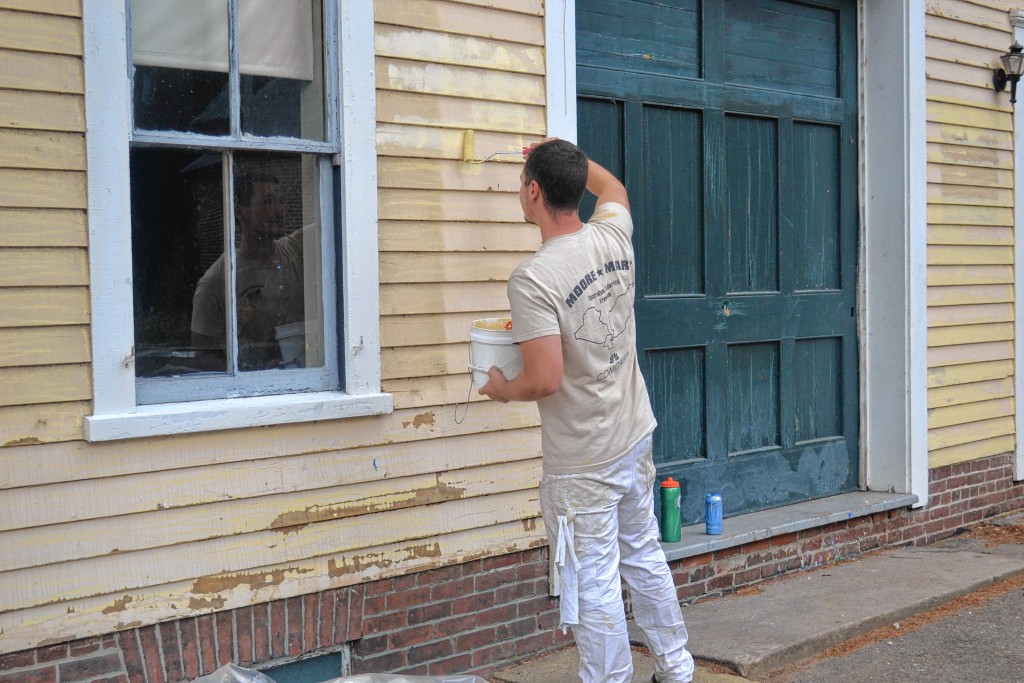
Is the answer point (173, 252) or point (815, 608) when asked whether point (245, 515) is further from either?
point (815, 608)

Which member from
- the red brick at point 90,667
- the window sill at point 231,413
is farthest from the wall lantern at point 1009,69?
the red brick at point 90,667

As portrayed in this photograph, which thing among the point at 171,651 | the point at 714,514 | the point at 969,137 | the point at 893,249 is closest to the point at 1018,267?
the point at 969,137

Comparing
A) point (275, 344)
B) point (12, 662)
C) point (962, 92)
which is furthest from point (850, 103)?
point (12, 662)

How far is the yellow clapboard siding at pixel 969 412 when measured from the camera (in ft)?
22.4

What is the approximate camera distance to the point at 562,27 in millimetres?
4777

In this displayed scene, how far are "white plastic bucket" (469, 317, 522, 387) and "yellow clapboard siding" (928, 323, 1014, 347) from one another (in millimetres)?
3903

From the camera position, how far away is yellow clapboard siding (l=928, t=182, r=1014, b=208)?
678 centimetres

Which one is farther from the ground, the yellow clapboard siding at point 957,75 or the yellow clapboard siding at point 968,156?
the yellow clapboard siding at point 957,75

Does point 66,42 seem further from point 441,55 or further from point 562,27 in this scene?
point 562,27

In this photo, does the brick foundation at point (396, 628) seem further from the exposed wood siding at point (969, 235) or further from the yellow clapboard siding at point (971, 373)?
the exposed wood siding at point (969, 235)

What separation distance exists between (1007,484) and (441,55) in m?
5.18

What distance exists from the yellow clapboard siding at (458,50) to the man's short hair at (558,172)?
2.87ft

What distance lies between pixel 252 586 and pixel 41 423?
93cm

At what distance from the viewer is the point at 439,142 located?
173 inches
